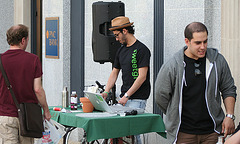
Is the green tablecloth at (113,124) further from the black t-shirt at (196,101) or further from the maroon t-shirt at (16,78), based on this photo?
the black t-shirt at (196,101)

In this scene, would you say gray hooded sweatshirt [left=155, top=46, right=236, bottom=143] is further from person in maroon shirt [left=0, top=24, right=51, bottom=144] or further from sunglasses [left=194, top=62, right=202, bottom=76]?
person in maroon shirt [left=0, top=24, right=51, bottom=144]

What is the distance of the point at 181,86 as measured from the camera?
468 cm

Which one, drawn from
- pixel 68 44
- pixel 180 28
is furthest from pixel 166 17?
pixel 68 44

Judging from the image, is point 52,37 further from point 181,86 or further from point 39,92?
point 181,86

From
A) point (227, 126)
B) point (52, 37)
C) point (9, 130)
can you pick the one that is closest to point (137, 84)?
point (9, 130)

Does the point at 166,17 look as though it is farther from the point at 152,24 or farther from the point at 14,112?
the point at 14,112

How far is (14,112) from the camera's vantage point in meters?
5.25

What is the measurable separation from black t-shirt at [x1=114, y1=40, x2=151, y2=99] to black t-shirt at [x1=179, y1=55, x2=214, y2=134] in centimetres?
173

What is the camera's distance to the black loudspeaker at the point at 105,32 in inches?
295

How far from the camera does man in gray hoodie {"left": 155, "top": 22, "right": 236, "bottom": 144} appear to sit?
464 cm

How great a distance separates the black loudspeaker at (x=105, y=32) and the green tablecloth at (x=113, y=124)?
1.61 meters

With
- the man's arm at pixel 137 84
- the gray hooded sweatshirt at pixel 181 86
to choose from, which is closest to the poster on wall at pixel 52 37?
the man's arm at pixel 137 84

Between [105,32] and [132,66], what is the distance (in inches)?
49.5

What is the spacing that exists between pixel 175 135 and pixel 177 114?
0.19m
